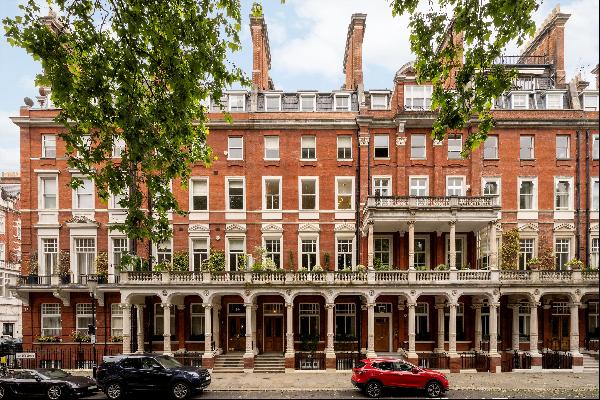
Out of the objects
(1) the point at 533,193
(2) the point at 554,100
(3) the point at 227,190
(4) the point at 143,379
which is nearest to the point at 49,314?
(4) the point at 143,379

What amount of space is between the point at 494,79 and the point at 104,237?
25.1 meters

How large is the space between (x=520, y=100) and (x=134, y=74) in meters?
26.5

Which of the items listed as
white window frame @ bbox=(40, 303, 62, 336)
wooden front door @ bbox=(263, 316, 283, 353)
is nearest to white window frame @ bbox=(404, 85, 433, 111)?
wooden front door @ bbox=(263, 316, 283, 353)

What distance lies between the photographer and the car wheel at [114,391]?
1852 cm

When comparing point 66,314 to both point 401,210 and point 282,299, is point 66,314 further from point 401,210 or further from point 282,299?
point 401,210

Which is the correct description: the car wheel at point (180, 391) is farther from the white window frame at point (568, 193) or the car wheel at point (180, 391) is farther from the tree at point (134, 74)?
the white window frame at point (568, 193)

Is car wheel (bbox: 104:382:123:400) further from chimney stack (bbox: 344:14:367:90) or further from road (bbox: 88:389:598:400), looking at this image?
Result: chimney stack (bbox: 344:14:367:90)

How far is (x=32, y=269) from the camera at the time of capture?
2770 cm

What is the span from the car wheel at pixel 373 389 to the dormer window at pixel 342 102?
1731 centimetres

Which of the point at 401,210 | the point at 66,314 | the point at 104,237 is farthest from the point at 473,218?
the point at 66,314

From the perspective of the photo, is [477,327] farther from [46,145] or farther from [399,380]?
[46,145]

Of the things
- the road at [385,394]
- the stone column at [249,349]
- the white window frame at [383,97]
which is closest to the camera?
the road at [385,394]

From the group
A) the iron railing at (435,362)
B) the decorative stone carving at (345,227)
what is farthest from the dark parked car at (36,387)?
the iron railing at (435,362)

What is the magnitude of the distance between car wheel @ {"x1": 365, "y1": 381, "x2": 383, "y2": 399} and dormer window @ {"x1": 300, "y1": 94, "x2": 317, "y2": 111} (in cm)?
1766
